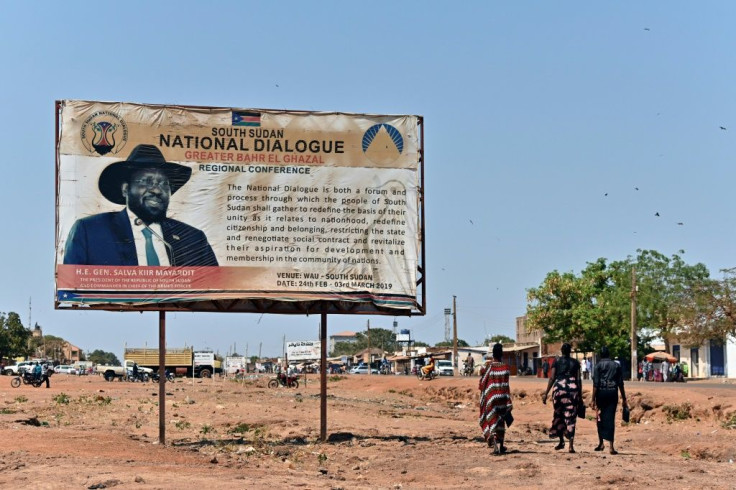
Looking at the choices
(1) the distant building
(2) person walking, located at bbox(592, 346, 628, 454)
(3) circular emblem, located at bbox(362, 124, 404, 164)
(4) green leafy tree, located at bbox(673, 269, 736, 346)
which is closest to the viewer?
(2) person walking, located at bbox(592, 346, 628, 454)

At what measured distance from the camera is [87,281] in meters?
15.5

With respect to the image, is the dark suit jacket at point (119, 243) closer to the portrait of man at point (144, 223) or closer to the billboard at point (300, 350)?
the portrait of man at point (144, 223)

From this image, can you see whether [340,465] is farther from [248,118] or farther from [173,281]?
[248,118]

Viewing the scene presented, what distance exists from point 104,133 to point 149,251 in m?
2.09

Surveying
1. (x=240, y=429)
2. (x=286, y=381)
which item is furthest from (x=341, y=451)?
(x=286, y=381)

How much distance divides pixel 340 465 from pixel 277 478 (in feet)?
7.94

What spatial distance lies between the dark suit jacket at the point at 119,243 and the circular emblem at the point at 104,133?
1.08 metres

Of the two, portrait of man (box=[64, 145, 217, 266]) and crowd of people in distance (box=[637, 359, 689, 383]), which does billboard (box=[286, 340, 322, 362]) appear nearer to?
crowd of people in distance (box=[637, 359, 689, 383])

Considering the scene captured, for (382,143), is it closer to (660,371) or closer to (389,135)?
(389,135)

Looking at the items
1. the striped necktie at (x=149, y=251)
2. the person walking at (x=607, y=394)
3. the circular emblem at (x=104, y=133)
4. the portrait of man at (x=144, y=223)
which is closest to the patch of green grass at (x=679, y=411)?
the person walking at (x=607, y=394)

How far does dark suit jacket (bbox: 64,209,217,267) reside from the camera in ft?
50.9

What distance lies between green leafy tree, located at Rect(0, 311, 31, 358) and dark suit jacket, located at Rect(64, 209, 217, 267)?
86.7 meters

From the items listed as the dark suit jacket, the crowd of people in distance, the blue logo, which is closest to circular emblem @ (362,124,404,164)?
the blue logo

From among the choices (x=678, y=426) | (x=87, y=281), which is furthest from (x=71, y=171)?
(x=678, y=426)
